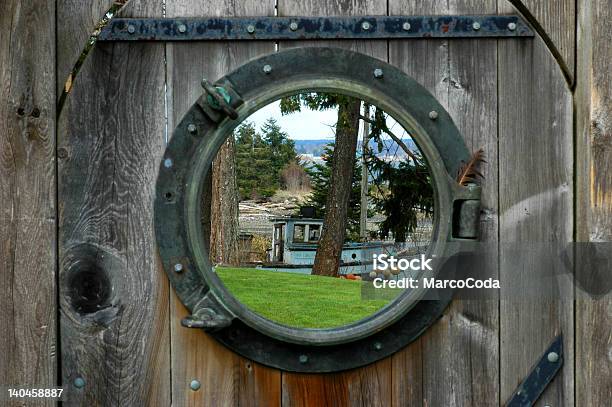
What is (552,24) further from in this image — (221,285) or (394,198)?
(394,198)

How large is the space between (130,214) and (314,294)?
4712 millimetres

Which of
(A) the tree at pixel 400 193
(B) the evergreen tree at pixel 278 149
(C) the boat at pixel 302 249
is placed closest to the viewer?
(A) the tree at pixel 400 193

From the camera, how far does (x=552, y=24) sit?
1485 millimetres

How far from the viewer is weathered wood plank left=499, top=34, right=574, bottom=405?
1.49m

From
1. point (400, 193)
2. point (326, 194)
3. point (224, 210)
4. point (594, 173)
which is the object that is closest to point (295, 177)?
point (326, 194)

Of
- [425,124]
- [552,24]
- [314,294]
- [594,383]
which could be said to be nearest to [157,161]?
[425,124]

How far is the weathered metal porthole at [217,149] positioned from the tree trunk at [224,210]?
449 centimetres

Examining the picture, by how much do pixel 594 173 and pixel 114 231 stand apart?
91cm

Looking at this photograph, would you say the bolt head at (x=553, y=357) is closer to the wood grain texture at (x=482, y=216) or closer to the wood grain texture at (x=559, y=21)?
the wood grain texture at (x=482, y=216)

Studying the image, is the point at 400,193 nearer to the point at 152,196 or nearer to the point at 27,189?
the point at 152,196

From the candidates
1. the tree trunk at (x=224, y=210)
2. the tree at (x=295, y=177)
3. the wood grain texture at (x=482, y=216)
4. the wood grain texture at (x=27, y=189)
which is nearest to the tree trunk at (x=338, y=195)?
the tree trunk at (x=224, y=210)

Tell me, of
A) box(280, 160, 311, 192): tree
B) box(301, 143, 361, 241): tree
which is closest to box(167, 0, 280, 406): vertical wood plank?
box(301, 143, 361, 241): tree

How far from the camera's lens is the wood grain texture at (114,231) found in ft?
4.97

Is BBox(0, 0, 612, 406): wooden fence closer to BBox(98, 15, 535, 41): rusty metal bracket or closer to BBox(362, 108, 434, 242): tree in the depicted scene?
BBox(98, 15, 535, 41): rusty metal bracket
